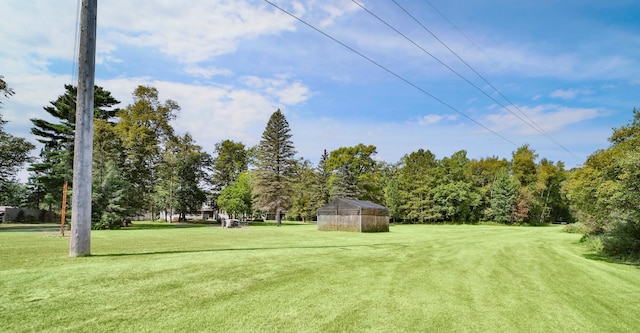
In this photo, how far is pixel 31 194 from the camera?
4984 centimetres

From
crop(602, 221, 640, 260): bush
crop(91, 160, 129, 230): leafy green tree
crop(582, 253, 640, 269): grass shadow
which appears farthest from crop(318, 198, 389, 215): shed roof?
crop(91, 160, 129, 230): leafy green tree

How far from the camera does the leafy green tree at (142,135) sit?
3369 centimetres

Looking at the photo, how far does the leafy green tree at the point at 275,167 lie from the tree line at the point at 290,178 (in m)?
0.13

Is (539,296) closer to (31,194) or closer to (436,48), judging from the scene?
(436,48)

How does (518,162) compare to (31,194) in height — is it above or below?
above

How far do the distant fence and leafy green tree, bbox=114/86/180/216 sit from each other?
16351 millimetres

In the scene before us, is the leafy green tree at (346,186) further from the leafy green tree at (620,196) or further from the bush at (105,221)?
the leafy green tree at (620,196)

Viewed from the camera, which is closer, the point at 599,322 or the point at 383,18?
the point at 599,322

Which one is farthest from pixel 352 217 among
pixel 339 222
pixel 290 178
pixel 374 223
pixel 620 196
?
pixel 620 196

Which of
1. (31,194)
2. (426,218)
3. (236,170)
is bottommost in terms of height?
(426,218)

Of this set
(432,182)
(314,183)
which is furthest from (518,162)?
(314,183)

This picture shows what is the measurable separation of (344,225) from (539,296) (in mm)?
22149

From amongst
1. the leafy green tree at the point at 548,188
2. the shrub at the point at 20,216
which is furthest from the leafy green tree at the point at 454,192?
the shrub at the point at 20,216

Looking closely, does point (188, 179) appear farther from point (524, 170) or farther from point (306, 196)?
point (524, 170)
